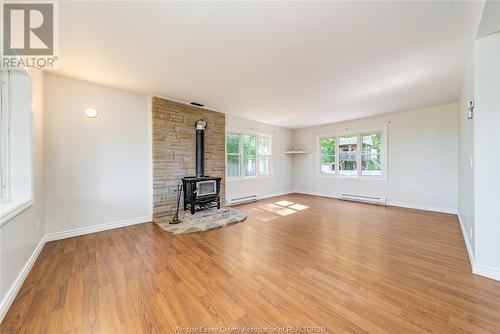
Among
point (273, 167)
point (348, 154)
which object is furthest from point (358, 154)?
point (273, 167)

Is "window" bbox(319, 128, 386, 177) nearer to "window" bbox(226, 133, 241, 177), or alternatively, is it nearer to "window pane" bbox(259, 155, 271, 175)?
"window pane" bbox(259, 155, 271, 175)

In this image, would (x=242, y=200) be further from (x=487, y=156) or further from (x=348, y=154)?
(x=487, y=156)

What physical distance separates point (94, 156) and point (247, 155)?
3.72 m

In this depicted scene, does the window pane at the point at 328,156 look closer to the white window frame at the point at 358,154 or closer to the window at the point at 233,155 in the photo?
the white window frame at the point at 358,154

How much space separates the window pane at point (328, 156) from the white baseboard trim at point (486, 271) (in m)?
4.59

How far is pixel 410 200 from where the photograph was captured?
4.98m

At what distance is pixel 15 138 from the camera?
7.46 ft

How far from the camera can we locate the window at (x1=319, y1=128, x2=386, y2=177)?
18.2ft

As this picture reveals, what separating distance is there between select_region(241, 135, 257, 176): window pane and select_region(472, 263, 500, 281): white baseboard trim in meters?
4.68

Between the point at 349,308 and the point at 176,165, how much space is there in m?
3.80

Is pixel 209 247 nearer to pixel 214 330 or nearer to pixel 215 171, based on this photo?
pixel 214 330

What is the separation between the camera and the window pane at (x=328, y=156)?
21.5 feet

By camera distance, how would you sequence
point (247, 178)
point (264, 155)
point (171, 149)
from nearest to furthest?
point (171, 149), point (247, 178), point (264, 155)

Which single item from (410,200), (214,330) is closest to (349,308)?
(214,330)
